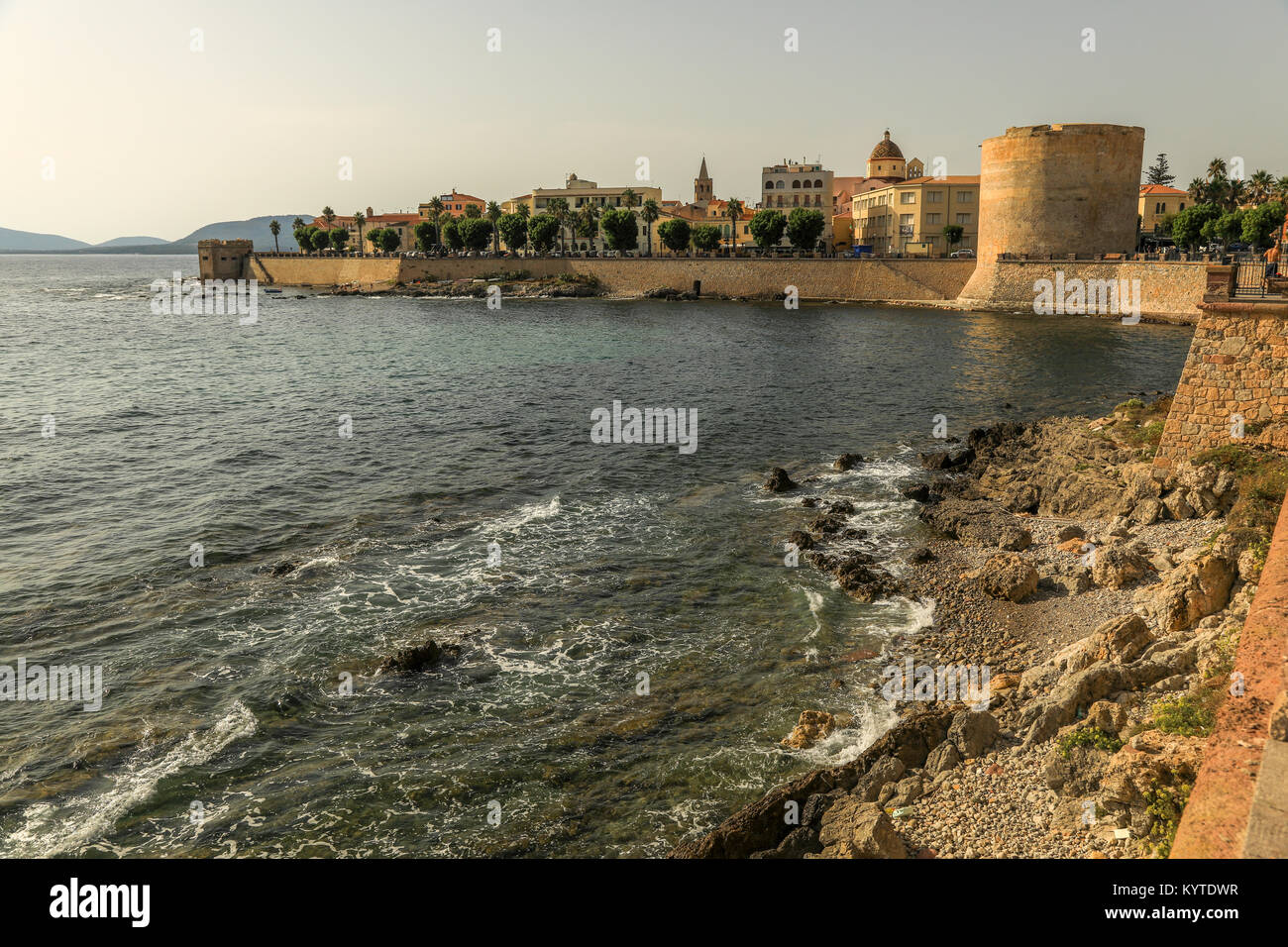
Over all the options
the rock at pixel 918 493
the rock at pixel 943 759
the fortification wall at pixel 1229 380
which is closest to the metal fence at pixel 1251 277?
the fortification wall at pixel 1229 380

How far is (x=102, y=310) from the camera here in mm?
94875

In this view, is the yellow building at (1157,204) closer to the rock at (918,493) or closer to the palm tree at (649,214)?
the palm tree at (649,214)

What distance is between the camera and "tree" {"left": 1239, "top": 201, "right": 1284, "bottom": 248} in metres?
60.9

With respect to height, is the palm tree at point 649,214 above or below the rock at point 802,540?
above

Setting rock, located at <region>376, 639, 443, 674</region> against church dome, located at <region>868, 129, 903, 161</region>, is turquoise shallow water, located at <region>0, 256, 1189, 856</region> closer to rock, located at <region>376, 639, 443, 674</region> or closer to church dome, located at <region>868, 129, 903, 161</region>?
rock, located at <region>376, 639, 443, 674</region>

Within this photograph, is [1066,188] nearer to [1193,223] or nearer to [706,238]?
[1193,223]

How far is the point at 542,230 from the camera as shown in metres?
108

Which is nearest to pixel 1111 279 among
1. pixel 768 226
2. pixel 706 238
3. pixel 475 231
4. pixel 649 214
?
pixel 768 226

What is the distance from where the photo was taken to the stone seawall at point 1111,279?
63.5 meters

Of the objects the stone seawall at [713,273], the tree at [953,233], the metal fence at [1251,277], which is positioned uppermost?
the tree at [953,233]

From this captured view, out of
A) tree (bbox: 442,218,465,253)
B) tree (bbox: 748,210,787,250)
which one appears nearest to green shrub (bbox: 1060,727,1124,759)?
tree (bbox: 748,210,787,250)

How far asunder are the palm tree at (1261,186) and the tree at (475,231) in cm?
8635

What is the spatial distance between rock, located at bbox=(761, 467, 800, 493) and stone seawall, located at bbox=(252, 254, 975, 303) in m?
63.7
